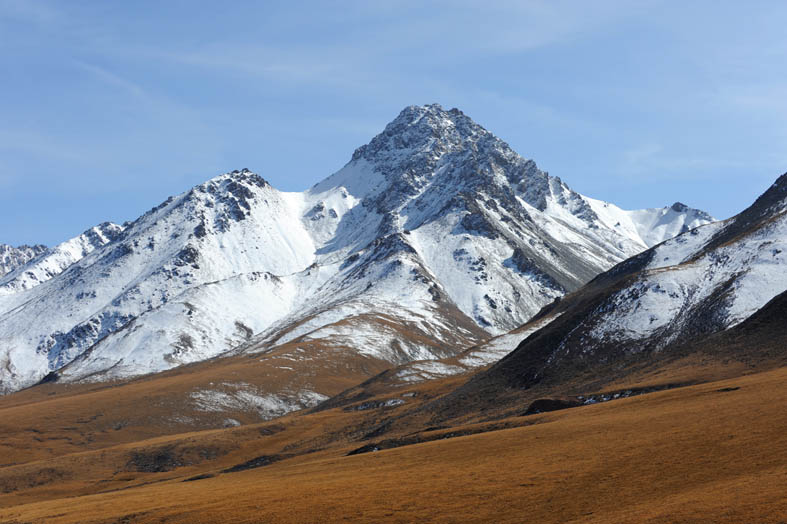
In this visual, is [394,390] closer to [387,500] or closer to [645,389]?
[645,389]

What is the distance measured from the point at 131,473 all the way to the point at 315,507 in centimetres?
9357

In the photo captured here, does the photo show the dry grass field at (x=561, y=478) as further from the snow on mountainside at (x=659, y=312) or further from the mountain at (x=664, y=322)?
the snow on mountainside at (x=659, y=312)

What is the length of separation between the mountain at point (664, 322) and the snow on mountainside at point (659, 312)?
0.15 m

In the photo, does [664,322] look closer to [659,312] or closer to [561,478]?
[659,312]

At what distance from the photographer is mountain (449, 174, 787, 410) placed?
9962 centimetres

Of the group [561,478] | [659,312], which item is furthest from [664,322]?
[561,478]

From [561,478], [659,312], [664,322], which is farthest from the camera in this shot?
[659,312]

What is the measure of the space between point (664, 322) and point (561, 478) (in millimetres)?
78086

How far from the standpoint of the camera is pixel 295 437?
14238 centimetres

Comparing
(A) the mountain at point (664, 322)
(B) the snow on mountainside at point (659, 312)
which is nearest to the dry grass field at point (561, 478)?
(A) the mountain at point (664, 322)

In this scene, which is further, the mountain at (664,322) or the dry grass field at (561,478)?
the mountain at (664,322)

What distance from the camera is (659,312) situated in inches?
4673

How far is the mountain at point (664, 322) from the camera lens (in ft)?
327

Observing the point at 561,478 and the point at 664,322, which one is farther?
the point at 664,322
